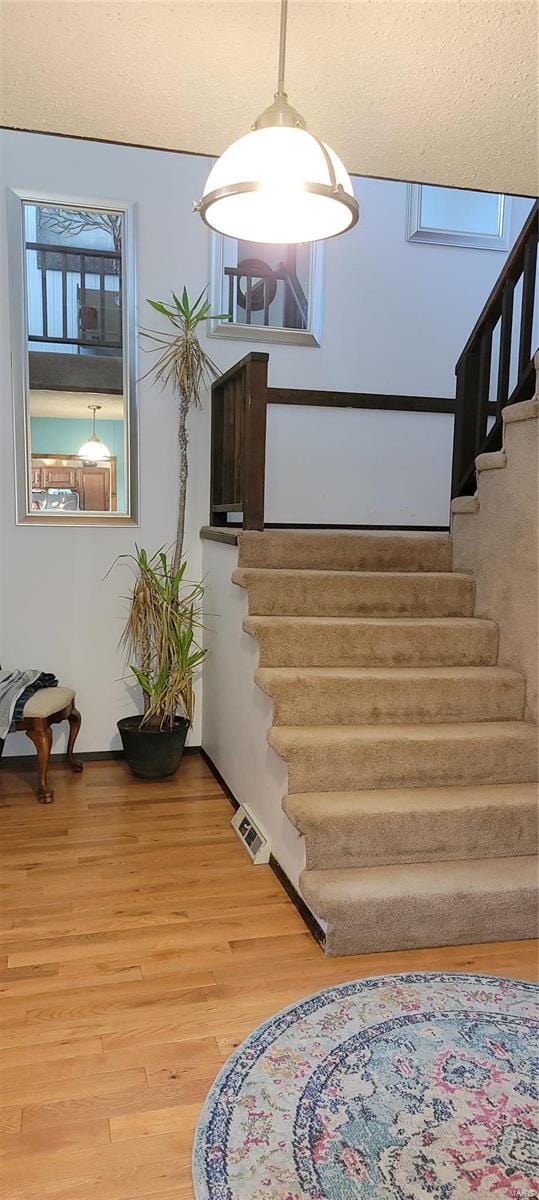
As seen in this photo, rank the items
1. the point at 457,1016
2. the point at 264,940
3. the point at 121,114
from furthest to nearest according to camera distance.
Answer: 1. the point at 264,940
2. the point at 457,1016
3. the point at 121,114

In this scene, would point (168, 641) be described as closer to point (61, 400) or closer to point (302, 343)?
point (61, 400)

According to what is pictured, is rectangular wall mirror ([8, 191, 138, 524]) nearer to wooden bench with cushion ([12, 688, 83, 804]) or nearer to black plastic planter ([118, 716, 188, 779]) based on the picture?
wooden bench with cushion ([12, 688, 83, 804])

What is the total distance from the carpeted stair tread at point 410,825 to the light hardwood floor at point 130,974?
0.31 metres

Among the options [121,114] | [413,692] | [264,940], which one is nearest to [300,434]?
[413,692]

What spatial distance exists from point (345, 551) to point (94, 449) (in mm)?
1498

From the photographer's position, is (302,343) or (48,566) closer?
(48,566)

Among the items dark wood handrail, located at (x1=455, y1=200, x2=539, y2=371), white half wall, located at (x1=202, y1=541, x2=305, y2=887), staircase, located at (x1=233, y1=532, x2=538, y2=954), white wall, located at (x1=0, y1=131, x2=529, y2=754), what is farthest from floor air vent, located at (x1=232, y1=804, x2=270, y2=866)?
dark wood handrail, located at (x1=455, y1=200, x2=539, y2=371)

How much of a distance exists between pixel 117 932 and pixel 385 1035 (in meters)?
0.95

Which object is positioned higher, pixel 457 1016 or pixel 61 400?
pixel 61 400

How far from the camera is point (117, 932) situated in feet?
8.25

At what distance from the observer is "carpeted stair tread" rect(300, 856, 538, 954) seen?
7.84 ft

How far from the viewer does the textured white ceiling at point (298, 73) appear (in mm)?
1555

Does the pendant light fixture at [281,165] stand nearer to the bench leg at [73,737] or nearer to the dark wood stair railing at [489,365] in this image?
the dark wood stair railing at [489,365]

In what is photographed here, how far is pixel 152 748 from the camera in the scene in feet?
12.8
